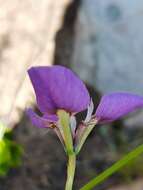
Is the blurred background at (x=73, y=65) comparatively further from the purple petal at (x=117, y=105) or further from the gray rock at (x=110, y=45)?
the purple petal at (x=117, y=105)

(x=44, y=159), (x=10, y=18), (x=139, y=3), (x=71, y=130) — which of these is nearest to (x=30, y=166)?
(x=44, y=159)

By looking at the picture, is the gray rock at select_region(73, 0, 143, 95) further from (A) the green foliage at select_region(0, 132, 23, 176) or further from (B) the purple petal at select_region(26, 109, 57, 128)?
(B) the purple petal at select_region(26, 109, 57, 128)

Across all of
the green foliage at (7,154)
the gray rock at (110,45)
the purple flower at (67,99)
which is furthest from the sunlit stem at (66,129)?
the gray rock at (110,45)

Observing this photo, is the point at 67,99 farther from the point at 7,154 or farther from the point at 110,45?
the point at 110,45

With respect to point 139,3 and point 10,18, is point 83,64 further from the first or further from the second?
point 10,18

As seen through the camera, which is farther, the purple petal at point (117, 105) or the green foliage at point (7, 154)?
the green foliage at point (7, 154)

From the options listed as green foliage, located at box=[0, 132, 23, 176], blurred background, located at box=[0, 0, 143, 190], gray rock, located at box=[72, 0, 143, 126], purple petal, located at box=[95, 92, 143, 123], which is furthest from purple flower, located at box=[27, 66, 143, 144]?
gray rock, located at box=[72, 0, 143, 126]
